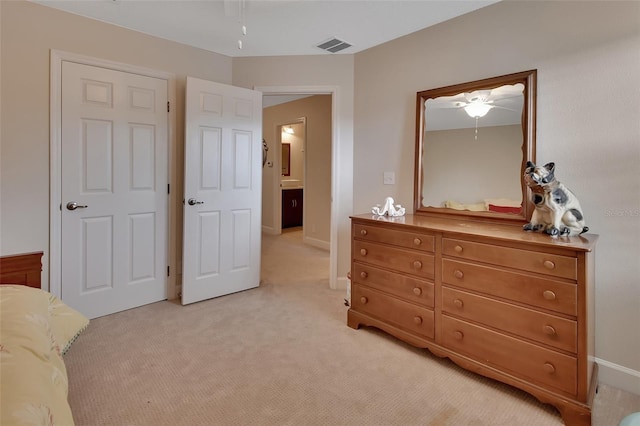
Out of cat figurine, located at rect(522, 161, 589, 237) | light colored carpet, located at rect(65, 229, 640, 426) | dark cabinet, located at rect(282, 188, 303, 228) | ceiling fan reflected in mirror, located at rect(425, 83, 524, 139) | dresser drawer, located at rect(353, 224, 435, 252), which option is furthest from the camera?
dark cabinet, located at rect(282, 188, 303, 228)

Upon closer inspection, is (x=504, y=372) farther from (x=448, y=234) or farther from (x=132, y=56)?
(x=132, y=56)

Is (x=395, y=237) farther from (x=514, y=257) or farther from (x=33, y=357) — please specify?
(x=33, y=357)

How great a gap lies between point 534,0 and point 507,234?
1511 millimetres

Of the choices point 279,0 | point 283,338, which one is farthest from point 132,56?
point 283,338

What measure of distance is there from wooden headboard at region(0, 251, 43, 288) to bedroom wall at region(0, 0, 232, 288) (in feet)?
2.77

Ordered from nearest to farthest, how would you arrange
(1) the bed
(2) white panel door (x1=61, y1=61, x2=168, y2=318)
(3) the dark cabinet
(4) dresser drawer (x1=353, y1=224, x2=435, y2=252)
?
(1) the bed, (4) dresser drawer (x1=353, y1=224, x2=435, y2=252), (2) white panel door (x1=61, y1=61, x2=168, y2=318), (3) the dark cabinet

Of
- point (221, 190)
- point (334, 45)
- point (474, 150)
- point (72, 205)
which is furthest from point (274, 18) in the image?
point (72, 205)

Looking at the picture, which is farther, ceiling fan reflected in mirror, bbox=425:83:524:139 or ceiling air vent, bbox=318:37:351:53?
ceiling air vent, bbox=318:37:351:53

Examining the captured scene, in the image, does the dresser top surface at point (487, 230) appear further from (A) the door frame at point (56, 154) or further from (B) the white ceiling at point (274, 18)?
(A) the door frame at point (56, 154)

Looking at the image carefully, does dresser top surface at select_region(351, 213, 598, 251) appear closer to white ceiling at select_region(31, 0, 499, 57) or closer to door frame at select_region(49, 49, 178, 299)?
white ceiling at select_region(31, 0, 499, 57)

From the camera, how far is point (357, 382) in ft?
6.32

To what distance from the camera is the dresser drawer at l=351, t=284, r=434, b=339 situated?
2.17 meters

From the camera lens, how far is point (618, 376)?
190 cm

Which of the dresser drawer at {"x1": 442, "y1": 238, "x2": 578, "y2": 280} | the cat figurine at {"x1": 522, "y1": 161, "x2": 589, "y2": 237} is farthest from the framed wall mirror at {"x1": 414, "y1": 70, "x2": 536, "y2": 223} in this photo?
the dresser drawer at {"x1": 442, "y1": 238, "x2": 578, "y2": 280}
